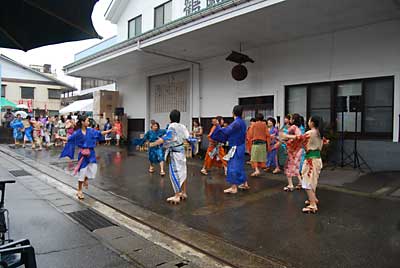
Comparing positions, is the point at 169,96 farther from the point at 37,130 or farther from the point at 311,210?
the point at 311,210

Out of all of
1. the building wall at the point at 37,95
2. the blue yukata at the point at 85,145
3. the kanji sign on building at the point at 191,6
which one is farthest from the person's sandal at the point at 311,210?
the building wall at the point at 37,95

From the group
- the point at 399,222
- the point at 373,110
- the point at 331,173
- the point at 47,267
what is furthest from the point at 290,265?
the point at 373,110

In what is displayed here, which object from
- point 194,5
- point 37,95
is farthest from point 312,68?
point 37,95

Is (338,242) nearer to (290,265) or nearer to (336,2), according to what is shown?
(290,265)

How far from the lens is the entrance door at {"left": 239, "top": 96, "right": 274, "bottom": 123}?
11.5 meters

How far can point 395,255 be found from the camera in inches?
145

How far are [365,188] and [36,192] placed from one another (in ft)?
25.0

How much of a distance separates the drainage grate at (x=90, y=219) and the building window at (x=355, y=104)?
7449mm

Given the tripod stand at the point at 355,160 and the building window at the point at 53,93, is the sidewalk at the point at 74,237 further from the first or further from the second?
the building window at the point at 53,93

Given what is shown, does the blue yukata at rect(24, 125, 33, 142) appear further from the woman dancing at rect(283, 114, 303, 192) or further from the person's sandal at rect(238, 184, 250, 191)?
the woman dancing at rect(283, 114, 303, 192)

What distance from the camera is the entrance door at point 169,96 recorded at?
15305 millimetres

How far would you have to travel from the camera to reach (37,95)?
3569 cm

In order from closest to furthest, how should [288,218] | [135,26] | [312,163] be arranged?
[288,218] → [312,163] → [135,26]

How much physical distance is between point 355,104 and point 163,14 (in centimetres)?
1123
